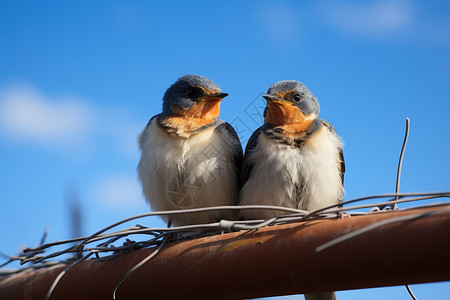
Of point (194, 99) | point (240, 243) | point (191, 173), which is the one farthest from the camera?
point (194, 99)

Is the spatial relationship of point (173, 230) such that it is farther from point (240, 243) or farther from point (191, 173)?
point (191, 173)

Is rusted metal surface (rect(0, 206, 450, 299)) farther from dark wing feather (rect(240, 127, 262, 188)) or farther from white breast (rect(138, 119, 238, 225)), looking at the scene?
dark wing feather (rect(240, 127, 262, 188))

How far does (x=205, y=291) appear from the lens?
258 centimetres

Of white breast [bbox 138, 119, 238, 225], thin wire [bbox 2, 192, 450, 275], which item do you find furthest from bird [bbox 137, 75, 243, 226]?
thin wire [bbox 2, 192, 450, 275]

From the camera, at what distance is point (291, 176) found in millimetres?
3889

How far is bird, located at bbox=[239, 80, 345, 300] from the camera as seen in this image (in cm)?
392

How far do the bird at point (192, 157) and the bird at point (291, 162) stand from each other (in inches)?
7.0

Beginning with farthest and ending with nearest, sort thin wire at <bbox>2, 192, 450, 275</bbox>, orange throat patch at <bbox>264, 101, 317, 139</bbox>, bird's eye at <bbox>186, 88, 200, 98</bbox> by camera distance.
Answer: bird's eye at <bbox>186, 88, 200, 98</bbox> < orange throat patch at <bbox>264, 101, 317, 139</bbox> < thin wire at <bbox>2, 192, 450, 275</bbox>

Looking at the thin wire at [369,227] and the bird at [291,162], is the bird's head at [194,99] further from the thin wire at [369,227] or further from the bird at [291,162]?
the thin wire at [369,227]

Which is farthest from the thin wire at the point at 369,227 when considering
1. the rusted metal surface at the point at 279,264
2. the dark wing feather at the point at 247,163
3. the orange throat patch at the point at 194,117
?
the orange throat patch at the point at 194,117

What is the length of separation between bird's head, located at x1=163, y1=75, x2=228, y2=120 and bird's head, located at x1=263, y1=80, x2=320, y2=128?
1.56ft

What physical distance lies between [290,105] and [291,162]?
59 centimetres

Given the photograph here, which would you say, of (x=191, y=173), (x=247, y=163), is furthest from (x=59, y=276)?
(x=247, y=163)

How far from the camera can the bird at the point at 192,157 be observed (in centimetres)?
416
